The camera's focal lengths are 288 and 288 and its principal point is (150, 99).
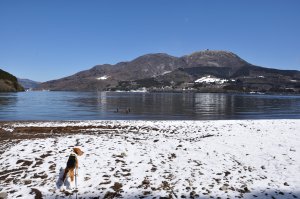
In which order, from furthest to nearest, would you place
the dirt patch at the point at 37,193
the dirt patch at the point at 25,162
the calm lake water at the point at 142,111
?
the calm lake water at the point at 142,111 < the dirt patch at the point at 25,162 < the dirt patch at the point at 37,193

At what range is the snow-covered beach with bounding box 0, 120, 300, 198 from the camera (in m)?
15.6

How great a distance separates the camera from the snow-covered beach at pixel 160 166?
15.6 meters

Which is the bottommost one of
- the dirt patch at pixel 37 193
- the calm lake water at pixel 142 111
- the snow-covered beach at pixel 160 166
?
the calm lake water at pixel 142 111

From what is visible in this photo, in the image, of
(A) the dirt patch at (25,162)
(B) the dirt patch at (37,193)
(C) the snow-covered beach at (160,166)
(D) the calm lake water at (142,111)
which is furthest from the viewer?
(D) the calm lake water at (142,111)

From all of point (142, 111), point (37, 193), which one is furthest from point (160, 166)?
point (142, 111)

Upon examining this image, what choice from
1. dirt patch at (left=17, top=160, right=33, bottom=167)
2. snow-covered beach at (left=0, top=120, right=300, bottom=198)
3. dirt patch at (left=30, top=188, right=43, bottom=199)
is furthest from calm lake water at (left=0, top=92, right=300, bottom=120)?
dirt patch at (left=30, top=188, right=43, bottom=199)

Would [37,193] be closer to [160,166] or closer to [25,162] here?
[25,162]

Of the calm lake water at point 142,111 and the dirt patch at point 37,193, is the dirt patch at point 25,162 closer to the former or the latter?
the dirt patch at point 37,193

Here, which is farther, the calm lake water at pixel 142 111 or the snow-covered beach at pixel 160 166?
the calm lake water at pixel 142 111

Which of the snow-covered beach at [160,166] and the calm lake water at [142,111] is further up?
the snow-covered beach at [160,166]

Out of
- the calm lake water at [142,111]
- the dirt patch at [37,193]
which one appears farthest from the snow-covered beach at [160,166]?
the calm lake water at [142,111]

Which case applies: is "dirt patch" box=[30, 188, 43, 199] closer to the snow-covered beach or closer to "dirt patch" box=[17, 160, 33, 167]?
the snow-covered beach

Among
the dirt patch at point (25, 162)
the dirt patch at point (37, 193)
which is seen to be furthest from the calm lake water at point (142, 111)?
the dirt patch at point (37, 193)

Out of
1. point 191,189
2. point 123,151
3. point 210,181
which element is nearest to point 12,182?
point 123,151
